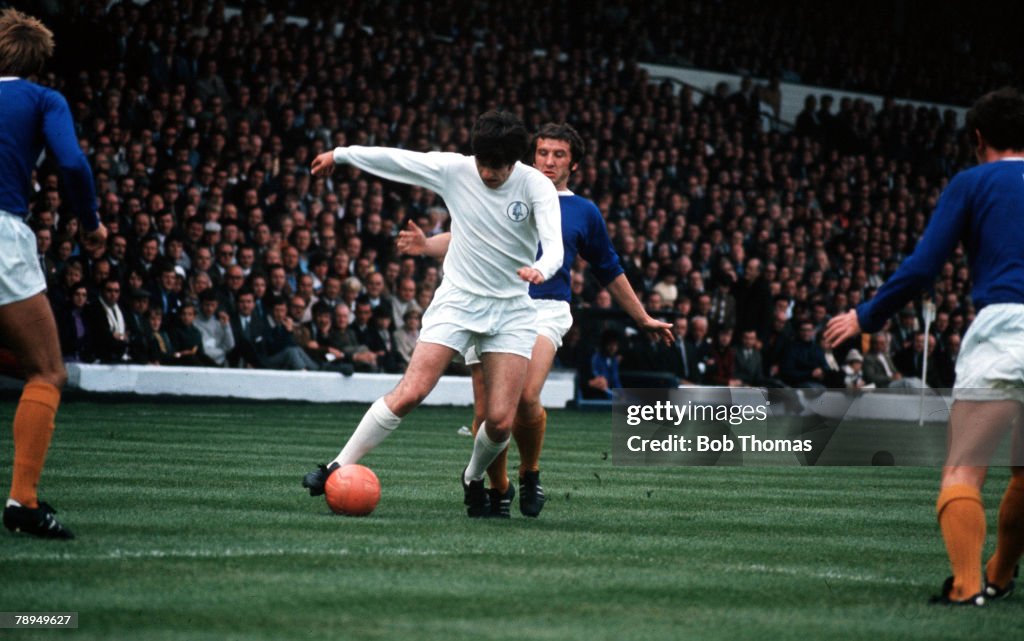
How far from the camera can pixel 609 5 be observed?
109 feet

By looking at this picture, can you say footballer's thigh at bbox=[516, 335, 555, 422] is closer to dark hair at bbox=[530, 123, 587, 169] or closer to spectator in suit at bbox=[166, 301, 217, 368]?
dark hair at bbox=[530, 123, 587, 169]

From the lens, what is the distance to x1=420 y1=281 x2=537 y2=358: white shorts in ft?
26.8

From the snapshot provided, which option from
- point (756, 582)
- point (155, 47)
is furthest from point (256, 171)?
point (756, 582)

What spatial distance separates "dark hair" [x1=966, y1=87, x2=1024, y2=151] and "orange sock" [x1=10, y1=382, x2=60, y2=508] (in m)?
4.27

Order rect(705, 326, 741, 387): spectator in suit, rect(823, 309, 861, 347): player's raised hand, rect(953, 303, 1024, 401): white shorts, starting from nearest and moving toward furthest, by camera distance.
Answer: rect(953, 303, 1024, 401): white shorts, rect(823, 309, 861, 347): player's raised hand, rect(705, 326, 741, 387): spectator in suit

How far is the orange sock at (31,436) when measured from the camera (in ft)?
21.9

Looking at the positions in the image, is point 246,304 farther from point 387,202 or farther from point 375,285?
point 387,202

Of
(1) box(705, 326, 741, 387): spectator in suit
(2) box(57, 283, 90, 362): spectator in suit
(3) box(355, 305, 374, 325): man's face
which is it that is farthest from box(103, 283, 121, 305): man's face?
(1) box(705, 326, 741, 387): spectator in suit

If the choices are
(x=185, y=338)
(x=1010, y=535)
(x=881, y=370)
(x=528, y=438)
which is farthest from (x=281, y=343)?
(x=1010, y=535)

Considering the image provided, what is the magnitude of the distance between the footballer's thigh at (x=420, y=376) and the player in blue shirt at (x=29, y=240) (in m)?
1.90

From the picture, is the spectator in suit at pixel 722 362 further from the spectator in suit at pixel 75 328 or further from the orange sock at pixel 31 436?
the orange sock at pixel 31 436

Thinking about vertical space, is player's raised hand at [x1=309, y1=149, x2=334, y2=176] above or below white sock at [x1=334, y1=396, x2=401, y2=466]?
above

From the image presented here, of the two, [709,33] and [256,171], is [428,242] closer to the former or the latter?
[256,171]

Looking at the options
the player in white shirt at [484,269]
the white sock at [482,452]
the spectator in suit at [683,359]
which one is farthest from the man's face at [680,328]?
the player in white shirt at [484,269]
